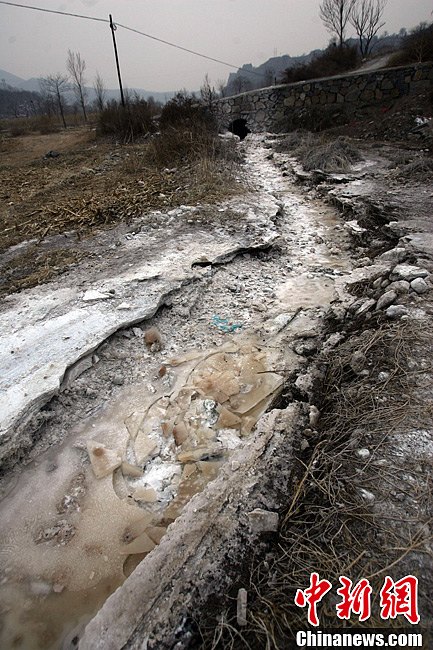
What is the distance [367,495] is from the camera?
1.47 m

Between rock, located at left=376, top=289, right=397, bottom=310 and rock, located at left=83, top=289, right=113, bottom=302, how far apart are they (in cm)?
234

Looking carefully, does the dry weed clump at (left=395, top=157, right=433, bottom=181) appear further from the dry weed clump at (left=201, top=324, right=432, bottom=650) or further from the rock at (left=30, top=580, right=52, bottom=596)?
the rock at (left=30, top=580, right=52, bottom=596)

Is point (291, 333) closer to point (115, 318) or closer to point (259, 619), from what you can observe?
point (115, 318)

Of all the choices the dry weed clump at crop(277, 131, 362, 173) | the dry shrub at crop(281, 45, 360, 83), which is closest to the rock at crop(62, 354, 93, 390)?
the dry weed clump at crop(277, 131, 362, 173)

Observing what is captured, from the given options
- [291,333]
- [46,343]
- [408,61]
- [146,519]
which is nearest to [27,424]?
[46,343]

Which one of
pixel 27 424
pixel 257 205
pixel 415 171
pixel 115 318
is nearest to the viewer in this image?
pixel 27 424

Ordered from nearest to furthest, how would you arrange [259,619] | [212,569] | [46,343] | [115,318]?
[259,619]
[212,569]
[46,343]
[115,318]

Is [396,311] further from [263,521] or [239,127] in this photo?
[239,127]

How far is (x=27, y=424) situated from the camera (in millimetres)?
2053

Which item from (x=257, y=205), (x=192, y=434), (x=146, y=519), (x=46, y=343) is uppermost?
(x=257, y=205)

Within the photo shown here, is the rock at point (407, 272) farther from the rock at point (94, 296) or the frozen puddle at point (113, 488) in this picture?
the rock at point (94, 296)

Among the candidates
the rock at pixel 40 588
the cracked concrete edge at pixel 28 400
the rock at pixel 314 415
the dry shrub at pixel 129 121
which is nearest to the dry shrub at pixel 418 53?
the dry shrub at pixel 129 121

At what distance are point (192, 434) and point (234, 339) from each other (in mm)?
1007

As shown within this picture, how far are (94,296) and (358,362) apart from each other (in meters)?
2.30
